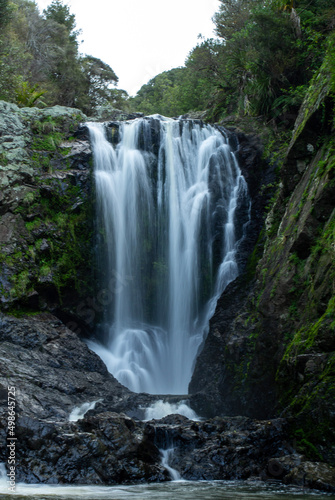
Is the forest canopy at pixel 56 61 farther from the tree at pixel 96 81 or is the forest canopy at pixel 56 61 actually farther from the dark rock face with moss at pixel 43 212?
the dark rock face with moss at pixel 43 212

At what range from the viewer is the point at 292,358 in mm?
7508

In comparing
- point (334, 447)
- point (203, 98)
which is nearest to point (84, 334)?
point (334, 447)

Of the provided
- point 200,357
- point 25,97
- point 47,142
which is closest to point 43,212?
point 47,142

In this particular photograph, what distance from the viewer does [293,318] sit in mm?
8547

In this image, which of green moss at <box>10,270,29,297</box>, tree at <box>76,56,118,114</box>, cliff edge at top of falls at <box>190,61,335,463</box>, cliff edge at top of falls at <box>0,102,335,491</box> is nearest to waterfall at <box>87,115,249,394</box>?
cliff edge at top of falls at <box>0,102,335,491</box>

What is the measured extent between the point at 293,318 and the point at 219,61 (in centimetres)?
1862

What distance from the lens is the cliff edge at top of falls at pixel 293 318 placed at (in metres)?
6.86

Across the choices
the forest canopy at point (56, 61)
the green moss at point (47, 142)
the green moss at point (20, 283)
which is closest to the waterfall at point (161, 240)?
the green moss at point (47, 142)

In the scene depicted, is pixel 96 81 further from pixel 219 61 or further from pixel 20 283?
pixel 20 283

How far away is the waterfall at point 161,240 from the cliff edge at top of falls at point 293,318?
1.91 meters

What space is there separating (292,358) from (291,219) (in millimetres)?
3636

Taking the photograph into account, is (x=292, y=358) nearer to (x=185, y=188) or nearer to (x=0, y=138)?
(x=185, y=188)

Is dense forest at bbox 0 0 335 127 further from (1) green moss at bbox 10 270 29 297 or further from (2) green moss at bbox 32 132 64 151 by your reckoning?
(1) green moss at bbox 10 270 29 297

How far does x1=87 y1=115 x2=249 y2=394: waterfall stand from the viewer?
13.4 meters
